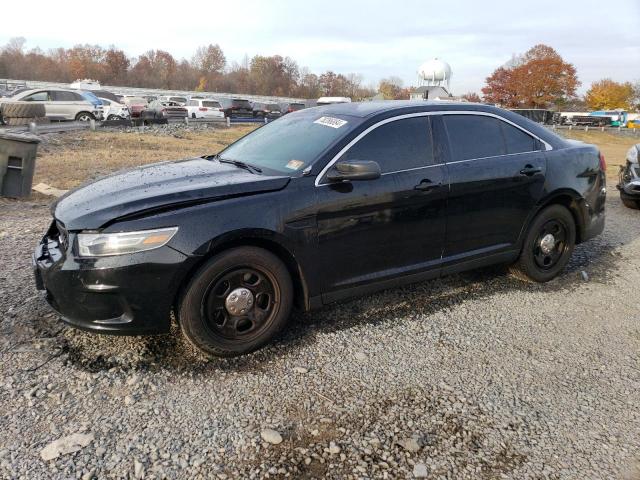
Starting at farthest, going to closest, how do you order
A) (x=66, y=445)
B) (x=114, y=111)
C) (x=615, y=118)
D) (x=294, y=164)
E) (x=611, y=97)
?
(x=611, y=97)
(x=615, y=118)
(x=114, y=111)
(x=294, y=164)
(x=66, y=445)

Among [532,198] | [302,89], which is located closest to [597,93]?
[302,89]

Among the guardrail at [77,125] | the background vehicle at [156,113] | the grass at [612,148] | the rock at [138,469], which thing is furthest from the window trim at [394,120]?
the background vehicle at [156,113]

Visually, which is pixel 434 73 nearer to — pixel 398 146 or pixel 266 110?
pixel 266 110

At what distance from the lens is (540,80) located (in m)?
70.6

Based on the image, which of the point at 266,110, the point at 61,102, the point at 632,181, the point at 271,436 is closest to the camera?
the point at 271,436

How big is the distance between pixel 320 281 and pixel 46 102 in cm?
2234

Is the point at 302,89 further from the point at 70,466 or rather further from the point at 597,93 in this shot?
the point at 70,466

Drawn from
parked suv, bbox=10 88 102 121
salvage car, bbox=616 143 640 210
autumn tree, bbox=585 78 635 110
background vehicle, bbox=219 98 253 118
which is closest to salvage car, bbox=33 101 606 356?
salvage car, bbox=616 143 640 210

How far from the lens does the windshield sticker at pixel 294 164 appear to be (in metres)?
3.52

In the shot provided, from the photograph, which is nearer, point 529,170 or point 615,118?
point 529,170

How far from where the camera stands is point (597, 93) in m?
83.6

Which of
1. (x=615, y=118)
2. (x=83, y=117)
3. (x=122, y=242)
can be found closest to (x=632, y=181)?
(x=122, y=242)

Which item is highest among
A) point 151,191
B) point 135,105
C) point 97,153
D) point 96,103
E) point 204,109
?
point 204,109

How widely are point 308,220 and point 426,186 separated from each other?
3.47 ft
